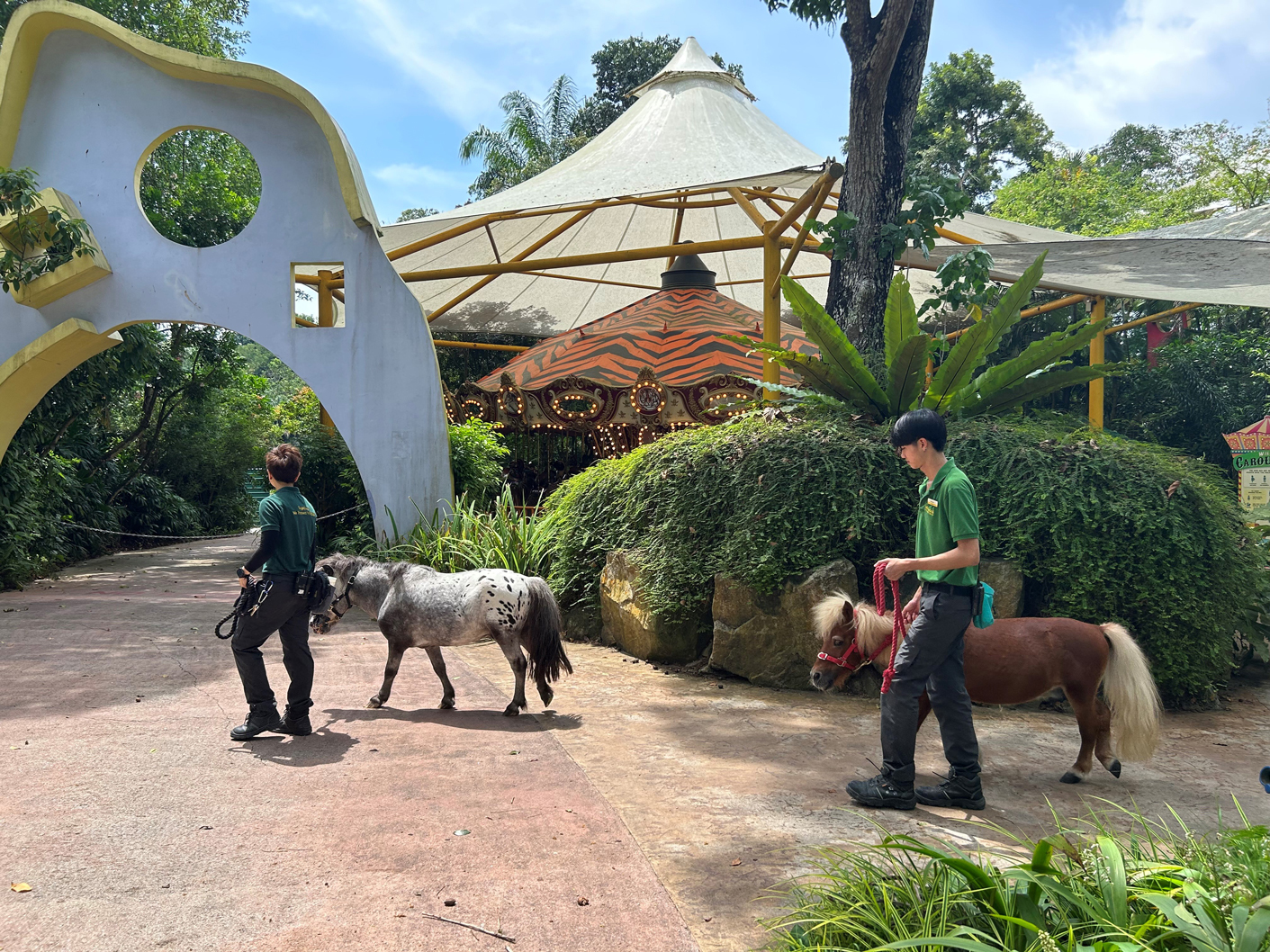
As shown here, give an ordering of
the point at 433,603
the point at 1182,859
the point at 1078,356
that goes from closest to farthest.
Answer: the point at 1182,859
the point at 433,603
the point at 1078,356

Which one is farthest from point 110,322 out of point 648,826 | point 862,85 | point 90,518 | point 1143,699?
point 1143,699

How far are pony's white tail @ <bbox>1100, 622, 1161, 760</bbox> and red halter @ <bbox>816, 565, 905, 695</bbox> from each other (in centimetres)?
112

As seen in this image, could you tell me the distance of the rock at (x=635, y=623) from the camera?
7.50 m

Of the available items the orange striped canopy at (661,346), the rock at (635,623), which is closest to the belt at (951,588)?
the rock at (635,623)

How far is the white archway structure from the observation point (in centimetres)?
1116

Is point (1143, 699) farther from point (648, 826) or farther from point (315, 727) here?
point (315, 727)

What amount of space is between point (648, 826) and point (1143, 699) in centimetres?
259

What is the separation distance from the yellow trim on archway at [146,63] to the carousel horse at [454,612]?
6.11m

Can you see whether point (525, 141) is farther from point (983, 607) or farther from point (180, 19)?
point (983, 607)

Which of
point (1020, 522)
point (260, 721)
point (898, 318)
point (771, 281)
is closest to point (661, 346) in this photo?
point (771, 281)

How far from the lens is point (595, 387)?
12914mm

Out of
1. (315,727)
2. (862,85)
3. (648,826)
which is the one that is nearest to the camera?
(648,826)

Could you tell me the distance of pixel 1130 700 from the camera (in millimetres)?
4672

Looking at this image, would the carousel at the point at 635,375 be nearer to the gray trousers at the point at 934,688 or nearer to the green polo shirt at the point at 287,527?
the green polo shirt at the point at 287,527
